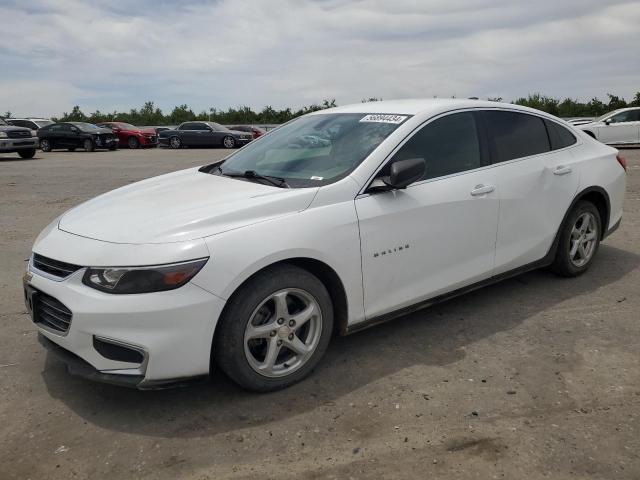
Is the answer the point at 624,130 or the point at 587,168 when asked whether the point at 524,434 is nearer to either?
the point at 587,168

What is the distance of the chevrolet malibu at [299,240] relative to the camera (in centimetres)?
288

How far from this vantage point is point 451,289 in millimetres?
3998

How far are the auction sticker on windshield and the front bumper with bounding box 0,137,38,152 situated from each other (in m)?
19.0

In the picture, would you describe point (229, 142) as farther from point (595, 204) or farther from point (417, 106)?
point (417, 106)

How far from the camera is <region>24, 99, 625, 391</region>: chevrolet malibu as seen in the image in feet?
9.43

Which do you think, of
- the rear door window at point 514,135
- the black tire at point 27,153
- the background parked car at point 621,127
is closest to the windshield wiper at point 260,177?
the rear door window at point 514,135

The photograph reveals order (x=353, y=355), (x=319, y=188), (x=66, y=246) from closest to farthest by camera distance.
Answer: (x=66, y=246), (x=319, y=188), (x=353, y=355)

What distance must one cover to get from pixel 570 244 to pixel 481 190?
1.40 m

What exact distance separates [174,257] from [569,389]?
2.26 meters

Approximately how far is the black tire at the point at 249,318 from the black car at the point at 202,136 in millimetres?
25570

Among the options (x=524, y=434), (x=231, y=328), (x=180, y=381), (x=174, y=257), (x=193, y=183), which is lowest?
(x=524, y=434)

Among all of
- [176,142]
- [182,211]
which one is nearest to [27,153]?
[176,142]

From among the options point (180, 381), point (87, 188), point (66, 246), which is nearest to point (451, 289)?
point (180, 381)

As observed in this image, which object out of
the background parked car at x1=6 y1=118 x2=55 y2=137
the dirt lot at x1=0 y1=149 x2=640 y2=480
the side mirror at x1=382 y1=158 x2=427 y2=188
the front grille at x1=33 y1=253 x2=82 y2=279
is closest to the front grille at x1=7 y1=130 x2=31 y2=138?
the background parked car at x1=6 y1=118 x2=55 y2=137
